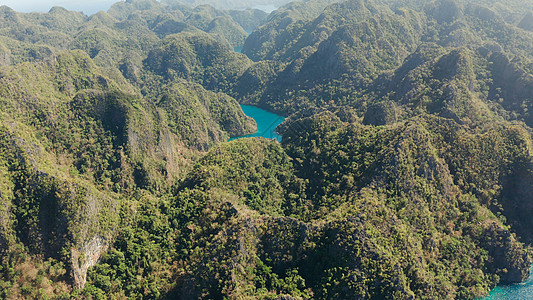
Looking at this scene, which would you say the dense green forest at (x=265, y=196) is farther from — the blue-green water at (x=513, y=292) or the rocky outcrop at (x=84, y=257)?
the blue-green water at (x=513, y=292)

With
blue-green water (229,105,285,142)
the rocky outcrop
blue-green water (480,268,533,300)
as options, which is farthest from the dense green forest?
blue-green water (229,105,285,142)

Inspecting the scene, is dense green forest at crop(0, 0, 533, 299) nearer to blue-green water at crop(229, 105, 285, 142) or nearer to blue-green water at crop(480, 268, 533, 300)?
blue-green water at crop(480, 268, 533, 300)

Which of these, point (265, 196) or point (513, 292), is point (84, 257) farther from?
point (513, 292)

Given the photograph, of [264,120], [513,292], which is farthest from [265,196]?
[264,120]

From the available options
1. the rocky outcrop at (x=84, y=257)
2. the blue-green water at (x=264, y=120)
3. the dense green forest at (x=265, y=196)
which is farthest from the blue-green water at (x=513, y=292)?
the blue-green water at (x=264, y=120)

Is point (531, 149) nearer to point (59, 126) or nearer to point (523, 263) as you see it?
point (523, 263)

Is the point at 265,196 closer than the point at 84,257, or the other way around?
the point at 84,257
